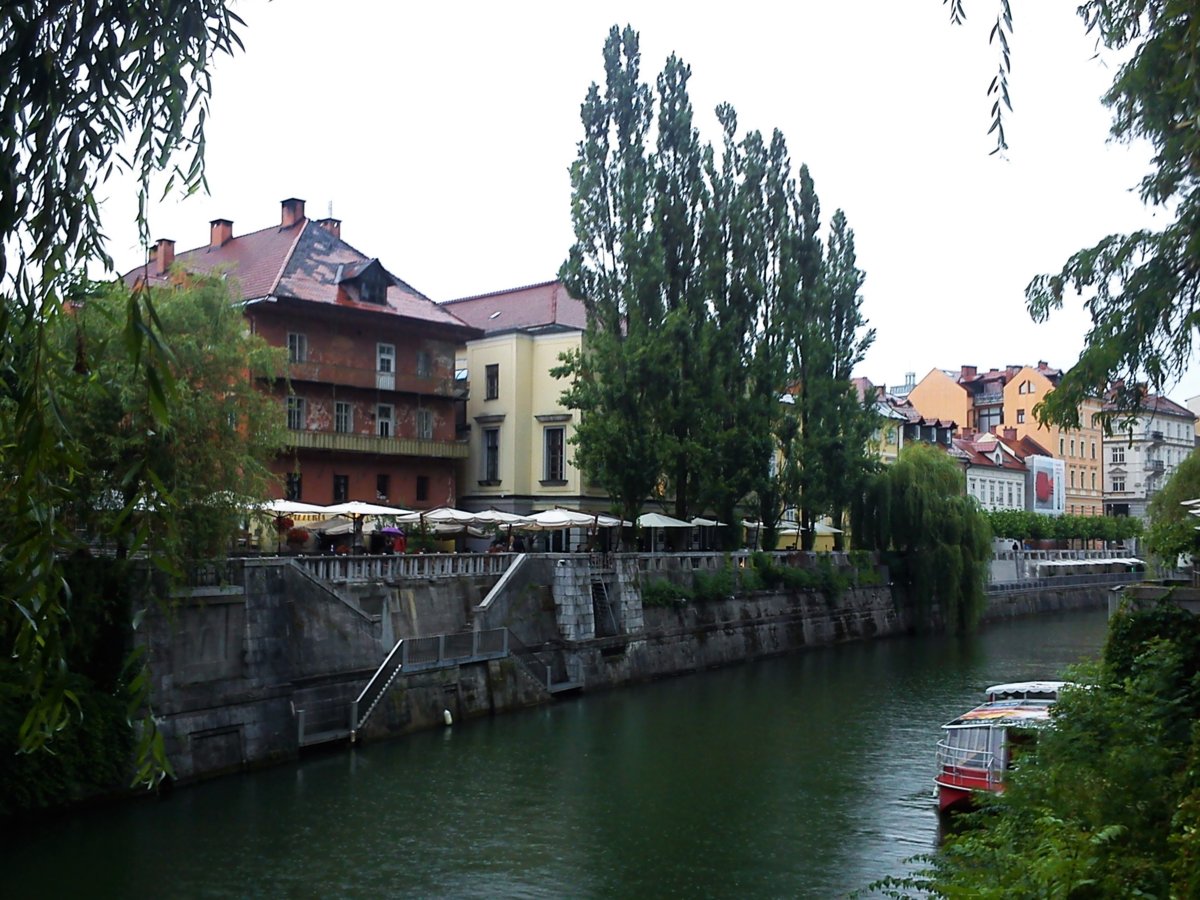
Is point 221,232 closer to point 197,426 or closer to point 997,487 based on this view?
point 197,426

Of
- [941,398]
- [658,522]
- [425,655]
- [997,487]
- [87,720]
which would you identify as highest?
[941,398]

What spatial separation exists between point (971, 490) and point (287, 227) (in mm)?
56507

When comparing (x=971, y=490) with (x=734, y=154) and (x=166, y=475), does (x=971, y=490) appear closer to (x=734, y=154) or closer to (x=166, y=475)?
(x=734, y=154)

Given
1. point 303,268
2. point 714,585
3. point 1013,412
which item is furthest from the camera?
point 1013,412

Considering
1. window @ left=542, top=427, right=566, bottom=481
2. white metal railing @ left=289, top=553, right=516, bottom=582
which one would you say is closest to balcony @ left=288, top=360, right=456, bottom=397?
window @ left=542, top=427, right=566, bottom=481

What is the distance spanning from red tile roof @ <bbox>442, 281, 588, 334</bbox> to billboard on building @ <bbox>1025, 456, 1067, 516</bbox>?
5390 centimetres

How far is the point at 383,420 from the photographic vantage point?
1873 inches

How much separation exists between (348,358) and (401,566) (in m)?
15.8

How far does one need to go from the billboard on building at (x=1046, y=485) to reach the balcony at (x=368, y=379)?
197 ft

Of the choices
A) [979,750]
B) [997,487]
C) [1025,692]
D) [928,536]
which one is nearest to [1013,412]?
[997,487]

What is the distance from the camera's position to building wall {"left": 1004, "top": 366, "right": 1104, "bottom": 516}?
317 feet

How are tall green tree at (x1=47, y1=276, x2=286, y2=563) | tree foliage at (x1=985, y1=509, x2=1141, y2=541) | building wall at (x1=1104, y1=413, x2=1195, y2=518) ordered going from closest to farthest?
tall green tree at (x1=47, y1=276, x2=286, y2=563)
tree foliage at (x1=985, y1=509, x2=1141, y2=541)
building wall at (x1=1104, y1=413, x2=1195, y2=518)

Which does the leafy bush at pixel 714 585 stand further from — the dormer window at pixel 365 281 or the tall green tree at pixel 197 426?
the tall green tree at pixel 197 426

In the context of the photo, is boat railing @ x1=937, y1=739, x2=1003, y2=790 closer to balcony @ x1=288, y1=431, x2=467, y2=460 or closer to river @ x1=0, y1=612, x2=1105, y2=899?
river @ x1=0, y1=612, x2=1105, y2=899
